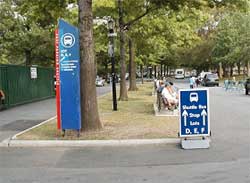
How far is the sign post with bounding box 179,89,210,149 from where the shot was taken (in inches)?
440

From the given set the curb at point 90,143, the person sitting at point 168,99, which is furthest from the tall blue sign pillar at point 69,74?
the person sitting at point 168,99

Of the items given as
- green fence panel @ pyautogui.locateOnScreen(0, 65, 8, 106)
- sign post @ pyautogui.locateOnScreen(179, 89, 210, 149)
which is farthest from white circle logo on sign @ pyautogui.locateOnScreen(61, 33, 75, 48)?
green fence panel @ pyautogui.locateOnScreen(0, 65, 8, 106)

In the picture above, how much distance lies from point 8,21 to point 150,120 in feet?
87.1

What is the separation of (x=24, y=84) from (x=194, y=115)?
63.6ft

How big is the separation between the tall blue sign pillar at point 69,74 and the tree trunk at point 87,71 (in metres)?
0.44

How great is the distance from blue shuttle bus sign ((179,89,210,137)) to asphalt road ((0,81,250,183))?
1.84ft

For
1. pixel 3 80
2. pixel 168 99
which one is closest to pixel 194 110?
pixel 168 99

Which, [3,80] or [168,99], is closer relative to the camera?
[168,99]

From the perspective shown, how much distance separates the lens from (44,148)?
447 inches

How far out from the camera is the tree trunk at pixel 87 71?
42.3ft

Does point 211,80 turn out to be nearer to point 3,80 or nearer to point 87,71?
point 3,80

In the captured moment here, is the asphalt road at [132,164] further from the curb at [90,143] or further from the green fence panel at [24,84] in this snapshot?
the green fence panel at [24,84]

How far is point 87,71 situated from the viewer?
42.4 feet

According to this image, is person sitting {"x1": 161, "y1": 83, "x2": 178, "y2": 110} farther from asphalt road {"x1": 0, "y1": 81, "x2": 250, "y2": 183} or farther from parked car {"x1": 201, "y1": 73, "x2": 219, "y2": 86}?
parked car {"x1": 201, "y1": 73, "x2": 219, "y2": 86}
